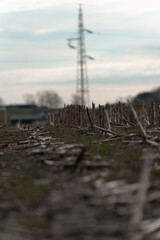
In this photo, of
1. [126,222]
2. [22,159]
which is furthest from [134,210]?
[22,159]

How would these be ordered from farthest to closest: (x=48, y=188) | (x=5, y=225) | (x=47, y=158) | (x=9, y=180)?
(x=47, y=158) < (x=9, y=180) < (x=48, y=188) < (x=5, y=225)

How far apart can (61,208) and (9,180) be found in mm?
2660

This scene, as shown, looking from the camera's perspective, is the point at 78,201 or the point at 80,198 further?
the point at 80,198

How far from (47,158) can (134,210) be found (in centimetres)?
460

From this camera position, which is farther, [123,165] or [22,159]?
[22,159]

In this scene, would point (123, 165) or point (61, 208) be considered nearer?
point (61, 208)

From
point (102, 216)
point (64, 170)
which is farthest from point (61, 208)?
point (64, 170)

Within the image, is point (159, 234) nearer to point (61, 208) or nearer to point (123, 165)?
point (61, 208)

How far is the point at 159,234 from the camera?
609 centimetres

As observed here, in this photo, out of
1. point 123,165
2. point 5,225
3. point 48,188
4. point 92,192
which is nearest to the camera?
point 5,225

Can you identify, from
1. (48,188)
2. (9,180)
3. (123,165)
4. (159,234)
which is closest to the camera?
(159,234)

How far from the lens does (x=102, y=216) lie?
21.1 ft

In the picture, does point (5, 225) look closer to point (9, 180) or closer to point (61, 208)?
point (61, 208)

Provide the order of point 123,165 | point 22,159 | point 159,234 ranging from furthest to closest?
1. point 22,159
2. point 123,165
3. point 159,234
